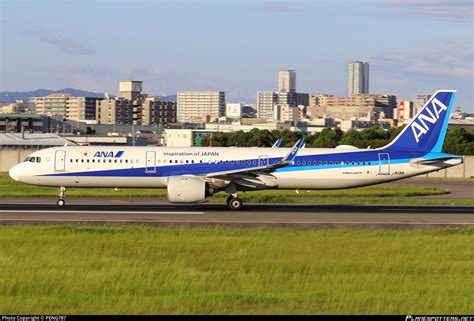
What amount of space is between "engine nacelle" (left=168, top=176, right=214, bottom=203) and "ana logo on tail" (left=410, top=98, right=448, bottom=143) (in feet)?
43.4

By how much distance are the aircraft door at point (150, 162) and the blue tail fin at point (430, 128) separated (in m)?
13.0

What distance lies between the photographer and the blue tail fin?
46.3 meters

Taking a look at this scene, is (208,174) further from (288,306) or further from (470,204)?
(288,306)

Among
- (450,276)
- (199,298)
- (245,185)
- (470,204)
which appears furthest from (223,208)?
(199,298)

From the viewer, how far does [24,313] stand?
59.3ft

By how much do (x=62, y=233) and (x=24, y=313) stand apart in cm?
1291

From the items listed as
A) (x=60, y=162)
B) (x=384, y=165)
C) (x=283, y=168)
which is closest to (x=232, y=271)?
(x=283, y=168)

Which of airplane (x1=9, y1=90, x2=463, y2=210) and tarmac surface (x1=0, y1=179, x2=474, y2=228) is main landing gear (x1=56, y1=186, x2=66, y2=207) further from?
tarmac surface (x1=0, y1=179, x2=474, y2=228)

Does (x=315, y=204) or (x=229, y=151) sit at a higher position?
(x=229, y=151)

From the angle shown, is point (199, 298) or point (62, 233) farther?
point (62, 233)

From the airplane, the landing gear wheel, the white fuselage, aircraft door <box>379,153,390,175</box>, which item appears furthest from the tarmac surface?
aircraft door <box>379,153,390,175</box>

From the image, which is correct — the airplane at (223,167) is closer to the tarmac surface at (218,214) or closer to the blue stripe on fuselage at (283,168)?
the blue stripe on fuselage at (283,168)

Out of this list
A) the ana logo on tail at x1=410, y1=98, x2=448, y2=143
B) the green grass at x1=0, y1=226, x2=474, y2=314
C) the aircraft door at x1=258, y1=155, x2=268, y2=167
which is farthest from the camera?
the ana logo on tail at x1=410, y1=98, x2=448, y2=143

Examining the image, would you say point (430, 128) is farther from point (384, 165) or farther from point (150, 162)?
point (150, 162)
